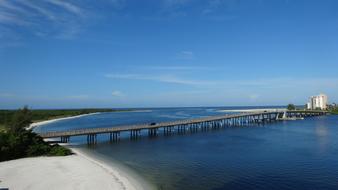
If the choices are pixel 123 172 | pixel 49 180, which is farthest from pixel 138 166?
pixel 49 180

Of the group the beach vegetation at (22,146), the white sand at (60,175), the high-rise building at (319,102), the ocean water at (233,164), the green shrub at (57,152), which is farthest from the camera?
the high-rise building at (319,102)

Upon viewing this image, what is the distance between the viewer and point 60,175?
25.8 meters

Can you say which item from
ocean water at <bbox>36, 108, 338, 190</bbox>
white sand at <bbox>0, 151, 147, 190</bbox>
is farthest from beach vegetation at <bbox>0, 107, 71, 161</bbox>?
ocean water at <bbox>36, 108, 338, 190</bbox>

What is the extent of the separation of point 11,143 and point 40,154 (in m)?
3.42

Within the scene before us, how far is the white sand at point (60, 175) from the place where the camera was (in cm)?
2275

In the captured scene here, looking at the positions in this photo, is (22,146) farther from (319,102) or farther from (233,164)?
(319,102)

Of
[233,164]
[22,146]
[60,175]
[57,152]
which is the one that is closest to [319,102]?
[233,164]

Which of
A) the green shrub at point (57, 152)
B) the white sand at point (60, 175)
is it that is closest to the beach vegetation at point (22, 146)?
the green shrub at point (57, 152)

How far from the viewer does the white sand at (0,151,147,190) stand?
22.8 meters

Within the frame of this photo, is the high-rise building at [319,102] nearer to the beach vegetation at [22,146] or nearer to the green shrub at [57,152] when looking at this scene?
the green shrub at [57,152]

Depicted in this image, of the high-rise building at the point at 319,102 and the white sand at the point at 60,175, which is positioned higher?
the high-rise building at the point at 319,102

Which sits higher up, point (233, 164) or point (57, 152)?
point (57, 152)

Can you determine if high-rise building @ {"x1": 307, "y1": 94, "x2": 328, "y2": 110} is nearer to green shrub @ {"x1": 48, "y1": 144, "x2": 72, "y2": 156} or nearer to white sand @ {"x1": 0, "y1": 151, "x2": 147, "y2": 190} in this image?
green shrub @ {"x1": 48, "y1": 144, "x2": 72, "y2": 156}

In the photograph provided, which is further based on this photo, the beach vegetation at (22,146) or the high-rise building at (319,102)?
the high-rise building at (319,102)
